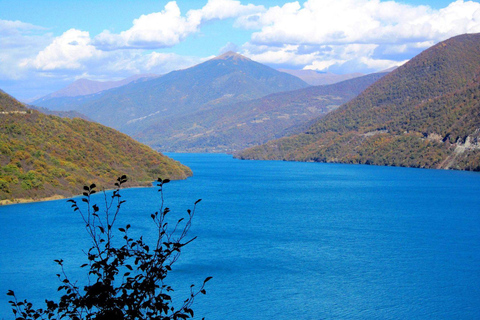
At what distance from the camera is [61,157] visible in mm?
86000

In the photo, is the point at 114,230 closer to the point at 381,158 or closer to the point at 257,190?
the point at 257,190

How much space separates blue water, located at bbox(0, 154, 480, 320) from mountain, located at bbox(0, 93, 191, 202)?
4.30 m

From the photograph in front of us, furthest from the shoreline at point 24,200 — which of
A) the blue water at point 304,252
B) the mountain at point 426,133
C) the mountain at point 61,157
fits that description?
the mountain at point 426,133

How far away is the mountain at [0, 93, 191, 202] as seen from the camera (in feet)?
241

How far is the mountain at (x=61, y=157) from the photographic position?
73562 millimetres

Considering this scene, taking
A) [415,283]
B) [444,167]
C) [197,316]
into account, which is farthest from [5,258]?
[444,167]

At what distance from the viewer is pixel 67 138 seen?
9444 centimetres

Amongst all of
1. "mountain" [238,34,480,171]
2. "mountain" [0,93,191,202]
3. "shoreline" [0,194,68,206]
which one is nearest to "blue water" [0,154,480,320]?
"shoreline" [0,194,68,206]

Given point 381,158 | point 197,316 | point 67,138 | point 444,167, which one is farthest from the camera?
point 381,158

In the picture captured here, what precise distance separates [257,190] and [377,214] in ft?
100

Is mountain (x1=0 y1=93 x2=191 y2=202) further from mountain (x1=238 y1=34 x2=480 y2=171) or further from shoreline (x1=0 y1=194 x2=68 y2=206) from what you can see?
mountain (x1=238 y1=34 x2=480 y2=171)

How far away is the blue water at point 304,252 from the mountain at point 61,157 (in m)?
4.30

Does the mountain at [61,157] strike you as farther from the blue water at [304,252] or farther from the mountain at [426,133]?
the mountain at [426,133]

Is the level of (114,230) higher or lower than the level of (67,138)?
lower
